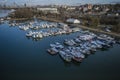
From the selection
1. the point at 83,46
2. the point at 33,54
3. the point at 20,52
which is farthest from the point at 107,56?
the point at 20,52

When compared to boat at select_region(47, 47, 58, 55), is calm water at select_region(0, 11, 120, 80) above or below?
below

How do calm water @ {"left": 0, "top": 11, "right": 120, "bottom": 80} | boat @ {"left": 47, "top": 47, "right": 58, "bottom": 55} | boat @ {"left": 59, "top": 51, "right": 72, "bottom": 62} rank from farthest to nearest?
boat @ {"left": 47, "top": 47, "right": 58, "bottom": 55}, boat @ {"left": 59, "top": 51, "right": 72, "bottom": 62}, calm water @ {"left": 0, "top": 11, "right": 120, "bottom": 80}

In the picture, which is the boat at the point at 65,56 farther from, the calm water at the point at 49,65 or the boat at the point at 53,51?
the boat at the point at 53,51

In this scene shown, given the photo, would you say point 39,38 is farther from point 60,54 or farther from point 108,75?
point 108,75

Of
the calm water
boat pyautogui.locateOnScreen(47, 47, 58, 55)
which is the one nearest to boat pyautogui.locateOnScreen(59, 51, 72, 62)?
the calm water

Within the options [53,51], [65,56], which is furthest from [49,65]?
[53,51]

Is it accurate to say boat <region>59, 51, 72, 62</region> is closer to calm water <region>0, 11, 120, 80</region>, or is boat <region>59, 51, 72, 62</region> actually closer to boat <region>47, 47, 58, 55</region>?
calm water <region>0, 11, 120, 80</region>

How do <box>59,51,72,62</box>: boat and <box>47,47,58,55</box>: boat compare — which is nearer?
<box>59,51,72,62</box>: boat

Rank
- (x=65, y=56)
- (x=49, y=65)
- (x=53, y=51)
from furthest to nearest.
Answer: (x=53, y=51) → (x=65, y=56) → (x=49, y=65)

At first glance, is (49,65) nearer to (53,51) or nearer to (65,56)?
(65,56)
